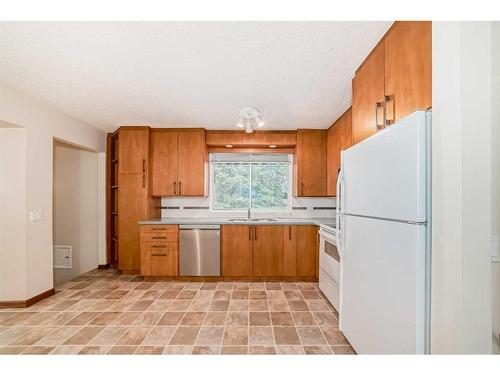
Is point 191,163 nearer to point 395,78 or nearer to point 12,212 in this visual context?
point 12,212

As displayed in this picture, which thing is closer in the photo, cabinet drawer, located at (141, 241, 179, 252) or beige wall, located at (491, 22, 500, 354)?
beige wall, located at (491, 22, 500, 354)

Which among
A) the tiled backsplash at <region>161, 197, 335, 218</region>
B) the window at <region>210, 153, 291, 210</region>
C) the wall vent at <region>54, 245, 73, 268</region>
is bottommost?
the wall vent at <region>54, 245, 73, 268</region>

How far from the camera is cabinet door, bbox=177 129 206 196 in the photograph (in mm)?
3988

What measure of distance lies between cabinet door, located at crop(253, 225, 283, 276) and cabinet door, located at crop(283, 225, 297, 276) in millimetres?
59

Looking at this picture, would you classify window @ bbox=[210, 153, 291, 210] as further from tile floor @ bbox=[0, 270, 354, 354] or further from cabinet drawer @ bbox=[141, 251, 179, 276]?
tile floor @ bbox=[0, 270, 354, 354]

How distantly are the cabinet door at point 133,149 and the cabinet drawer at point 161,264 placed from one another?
134 cm

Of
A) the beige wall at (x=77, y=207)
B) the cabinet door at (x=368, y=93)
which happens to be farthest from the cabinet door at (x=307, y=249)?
the beige wall at (x=77, y=207)

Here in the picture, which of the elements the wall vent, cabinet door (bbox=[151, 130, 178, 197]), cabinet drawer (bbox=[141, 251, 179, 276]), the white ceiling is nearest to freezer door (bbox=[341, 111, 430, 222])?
the white ceiling

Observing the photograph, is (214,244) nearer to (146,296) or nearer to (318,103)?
(146,296)

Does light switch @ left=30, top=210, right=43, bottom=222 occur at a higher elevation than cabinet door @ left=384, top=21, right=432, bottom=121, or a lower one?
lower

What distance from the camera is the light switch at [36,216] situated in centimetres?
285

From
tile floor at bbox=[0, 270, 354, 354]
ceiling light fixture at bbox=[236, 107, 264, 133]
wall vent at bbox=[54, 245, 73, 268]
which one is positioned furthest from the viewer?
wall vent at bbox=[54, 245, 73, 268]

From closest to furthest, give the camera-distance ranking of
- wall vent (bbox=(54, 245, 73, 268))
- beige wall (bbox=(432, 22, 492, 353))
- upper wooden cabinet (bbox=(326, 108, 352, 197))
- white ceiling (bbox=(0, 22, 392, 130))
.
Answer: beige wall (bbox=(432, 22, 492, 353)) < white ceiling (bbox=(0, 22, 392, 130)) < upper wooden cabinet (bbox=(326, 108, 352, 197)) < wall vent (bbox=(54, 245, 73, 268))

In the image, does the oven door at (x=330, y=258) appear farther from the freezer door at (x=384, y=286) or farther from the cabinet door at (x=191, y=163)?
the cabinet door at (x=191, y=163)
